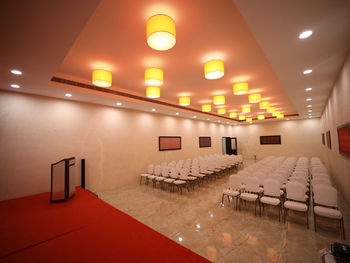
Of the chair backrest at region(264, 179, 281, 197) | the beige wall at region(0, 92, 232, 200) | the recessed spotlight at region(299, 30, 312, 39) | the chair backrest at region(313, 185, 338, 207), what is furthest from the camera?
the beige wall at region(0, 92, 232, 200)

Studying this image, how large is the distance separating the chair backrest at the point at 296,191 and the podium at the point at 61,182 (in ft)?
17.9

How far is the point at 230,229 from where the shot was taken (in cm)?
350

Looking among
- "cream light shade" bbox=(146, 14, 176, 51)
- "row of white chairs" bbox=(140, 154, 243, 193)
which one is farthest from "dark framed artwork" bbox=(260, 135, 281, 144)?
"cream light shade" bbox=(146, 14, 176, 51)

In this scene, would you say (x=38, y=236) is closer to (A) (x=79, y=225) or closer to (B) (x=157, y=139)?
(A) (x=79, y=225)

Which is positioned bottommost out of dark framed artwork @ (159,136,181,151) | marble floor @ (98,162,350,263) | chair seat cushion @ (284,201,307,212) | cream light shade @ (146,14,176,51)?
marble floor @ (98,162,350,263)

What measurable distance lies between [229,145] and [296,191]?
14505 millimetres

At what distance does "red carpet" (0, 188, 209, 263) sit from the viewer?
5.29 ft

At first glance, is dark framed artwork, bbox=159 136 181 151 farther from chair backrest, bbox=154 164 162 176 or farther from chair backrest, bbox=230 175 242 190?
chair backrest, bbox=230 175 242 190

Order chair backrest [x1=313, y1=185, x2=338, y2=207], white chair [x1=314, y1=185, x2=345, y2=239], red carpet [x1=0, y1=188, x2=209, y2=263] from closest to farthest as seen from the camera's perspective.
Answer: red carpet [x1=0, y1=188, x2=209, y2=263], white chair [x1=314, y1=185, x2=345, y2=239], chair backrest [x1=313, y1=185, x2=338, y2=207]

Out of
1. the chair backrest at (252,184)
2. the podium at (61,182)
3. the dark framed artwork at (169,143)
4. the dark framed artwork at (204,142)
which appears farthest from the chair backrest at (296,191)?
the dark framed artwork at (204,142)

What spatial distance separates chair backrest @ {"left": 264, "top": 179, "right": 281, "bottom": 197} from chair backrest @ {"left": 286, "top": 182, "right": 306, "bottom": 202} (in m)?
0.25

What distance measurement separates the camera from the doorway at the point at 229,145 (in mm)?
17578

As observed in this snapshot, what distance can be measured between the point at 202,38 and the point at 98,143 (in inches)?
234

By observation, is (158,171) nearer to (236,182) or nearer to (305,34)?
(236,182)
